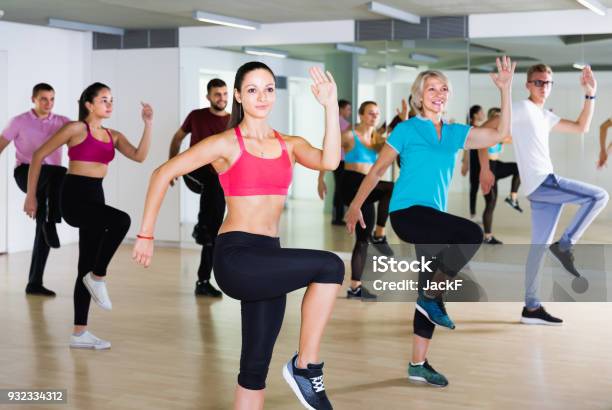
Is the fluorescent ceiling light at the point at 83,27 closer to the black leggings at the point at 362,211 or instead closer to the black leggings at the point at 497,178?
the black leggings at the point at 362,211

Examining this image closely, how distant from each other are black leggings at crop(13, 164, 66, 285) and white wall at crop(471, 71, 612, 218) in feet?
12.6

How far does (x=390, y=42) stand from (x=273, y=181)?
5.79 m

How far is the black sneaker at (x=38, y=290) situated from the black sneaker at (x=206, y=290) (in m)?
1.14

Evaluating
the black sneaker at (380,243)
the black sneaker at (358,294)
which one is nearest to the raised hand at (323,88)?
the black sneaker at (358,294)

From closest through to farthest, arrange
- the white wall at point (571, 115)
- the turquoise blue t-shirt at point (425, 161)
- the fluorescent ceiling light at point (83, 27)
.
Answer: the turquoise blue t-shirt at point (425, 161), the white wall at point (571, 115), the fluorescent ceiling light at point (83, 27)

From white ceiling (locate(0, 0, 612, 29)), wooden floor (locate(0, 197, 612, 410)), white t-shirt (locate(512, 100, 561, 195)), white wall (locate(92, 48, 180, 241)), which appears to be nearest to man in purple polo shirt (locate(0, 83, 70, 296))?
wooden floor (locate(0, 197, 612, 410))

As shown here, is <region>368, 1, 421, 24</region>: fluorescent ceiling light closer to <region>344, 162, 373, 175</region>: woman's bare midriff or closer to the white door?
<region>344, 162, 373, 175</region>: woman's bare midriff

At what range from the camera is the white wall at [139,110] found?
10.0 metres

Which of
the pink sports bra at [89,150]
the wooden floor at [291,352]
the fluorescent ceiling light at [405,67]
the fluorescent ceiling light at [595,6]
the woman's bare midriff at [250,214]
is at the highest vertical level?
the fluorescent ceiling light at [595,6]

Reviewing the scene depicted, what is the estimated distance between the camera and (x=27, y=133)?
7.73 meters

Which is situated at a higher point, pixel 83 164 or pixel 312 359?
pixel 83 164

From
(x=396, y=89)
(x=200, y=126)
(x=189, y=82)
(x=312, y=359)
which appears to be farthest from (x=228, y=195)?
(x=189, y=82)

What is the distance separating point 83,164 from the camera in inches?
221

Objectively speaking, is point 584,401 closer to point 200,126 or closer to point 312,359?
point 312,359
